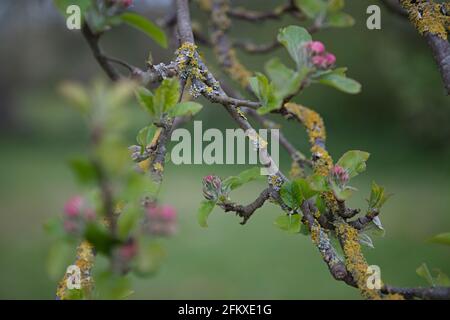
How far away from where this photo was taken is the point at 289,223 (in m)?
0.74

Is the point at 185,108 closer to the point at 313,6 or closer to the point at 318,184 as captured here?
the point at 318,184

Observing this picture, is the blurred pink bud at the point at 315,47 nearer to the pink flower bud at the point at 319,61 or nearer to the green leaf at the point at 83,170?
the pink flower bud at the point at 319,61

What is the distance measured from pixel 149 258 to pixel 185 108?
9.0 inches

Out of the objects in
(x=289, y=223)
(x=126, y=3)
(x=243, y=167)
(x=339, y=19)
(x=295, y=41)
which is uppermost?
(x=243, y=167)

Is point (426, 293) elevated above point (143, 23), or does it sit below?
below

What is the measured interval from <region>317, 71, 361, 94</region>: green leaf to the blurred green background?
150 cm

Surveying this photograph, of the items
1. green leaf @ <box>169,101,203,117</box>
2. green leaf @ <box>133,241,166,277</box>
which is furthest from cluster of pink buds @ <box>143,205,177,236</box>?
green leaf @ <box>169,101,203,117</box>

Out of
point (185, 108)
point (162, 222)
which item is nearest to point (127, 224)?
point (162, 222)

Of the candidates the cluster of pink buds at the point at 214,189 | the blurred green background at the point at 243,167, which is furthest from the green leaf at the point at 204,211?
the blurred green background at the point at 243,167

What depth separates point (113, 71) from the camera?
1084 mm

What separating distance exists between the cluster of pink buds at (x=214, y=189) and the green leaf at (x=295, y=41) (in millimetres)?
240

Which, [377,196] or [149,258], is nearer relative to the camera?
[149,258]

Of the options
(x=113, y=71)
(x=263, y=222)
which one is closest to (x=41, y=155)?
(x=263, y=222)
